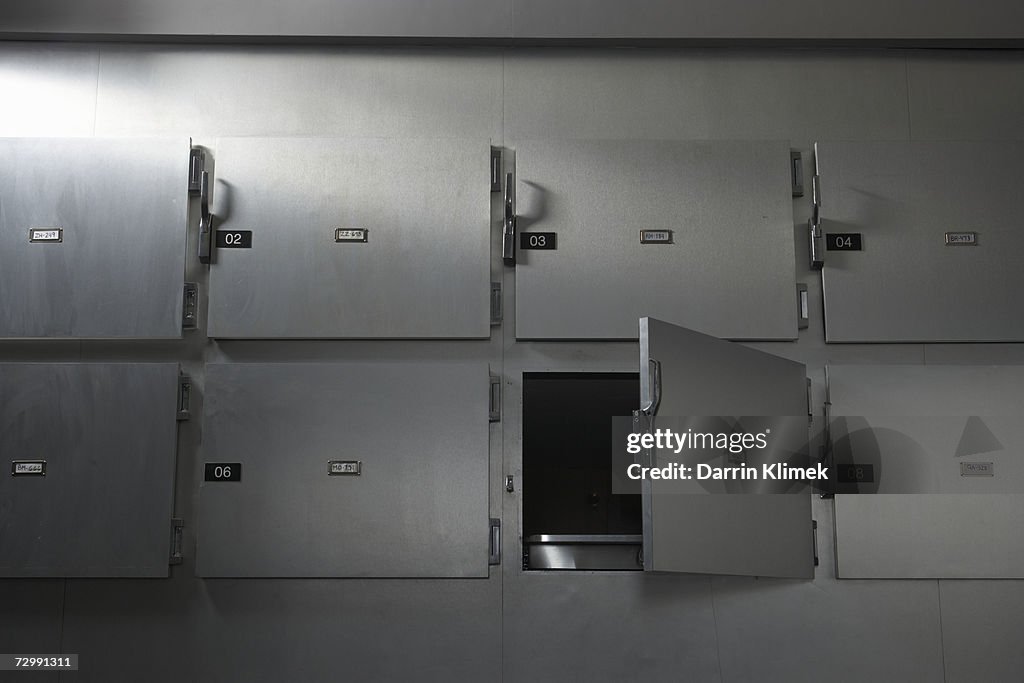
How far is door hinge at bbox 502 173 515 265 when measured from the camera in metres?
2.65

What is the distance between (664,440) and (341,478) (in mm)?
910

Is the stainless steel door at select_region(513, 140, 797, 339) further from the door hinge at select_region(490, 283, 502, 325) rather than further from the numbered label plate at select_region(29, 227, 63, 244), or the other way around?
the numbered label plate at select_region(29, 227, 63, 244)

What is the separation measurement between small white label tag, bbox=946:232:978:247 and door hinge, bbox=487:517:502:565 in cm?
150

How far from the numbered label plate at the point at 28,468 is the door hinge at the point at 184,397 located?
385mm

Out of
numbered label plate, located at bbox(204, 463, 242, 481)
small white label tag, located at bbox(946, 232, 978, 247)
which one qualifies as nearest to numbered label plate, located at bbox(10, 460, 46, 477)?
numbered label plate, located at bbox(204, 463, 242, 481)

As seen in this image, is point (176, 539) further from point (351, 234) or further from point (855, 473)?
point (855, 473)

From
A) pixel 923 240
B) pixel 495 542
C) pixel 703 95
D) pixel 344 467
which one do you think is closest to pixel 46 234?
pixel 344 467

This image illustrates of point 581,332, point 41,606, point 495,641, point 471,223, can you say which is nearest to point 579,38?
point 471,223

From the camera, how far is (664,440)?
218 cm

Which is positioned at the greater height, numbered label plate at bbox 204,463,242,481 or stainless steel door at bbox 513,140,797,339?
stainless steel door at bbox 513,140,797,339

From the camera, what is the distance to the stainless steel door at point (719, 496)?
2178 mm

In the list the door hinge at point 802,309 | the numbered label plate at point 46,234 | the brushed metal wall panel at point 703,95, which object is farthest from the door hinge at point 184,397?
the door hinge at point 802,309

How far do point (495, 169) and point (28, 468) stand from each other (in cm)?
154

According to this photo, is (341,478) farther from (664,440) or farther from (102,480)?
(664,440)
